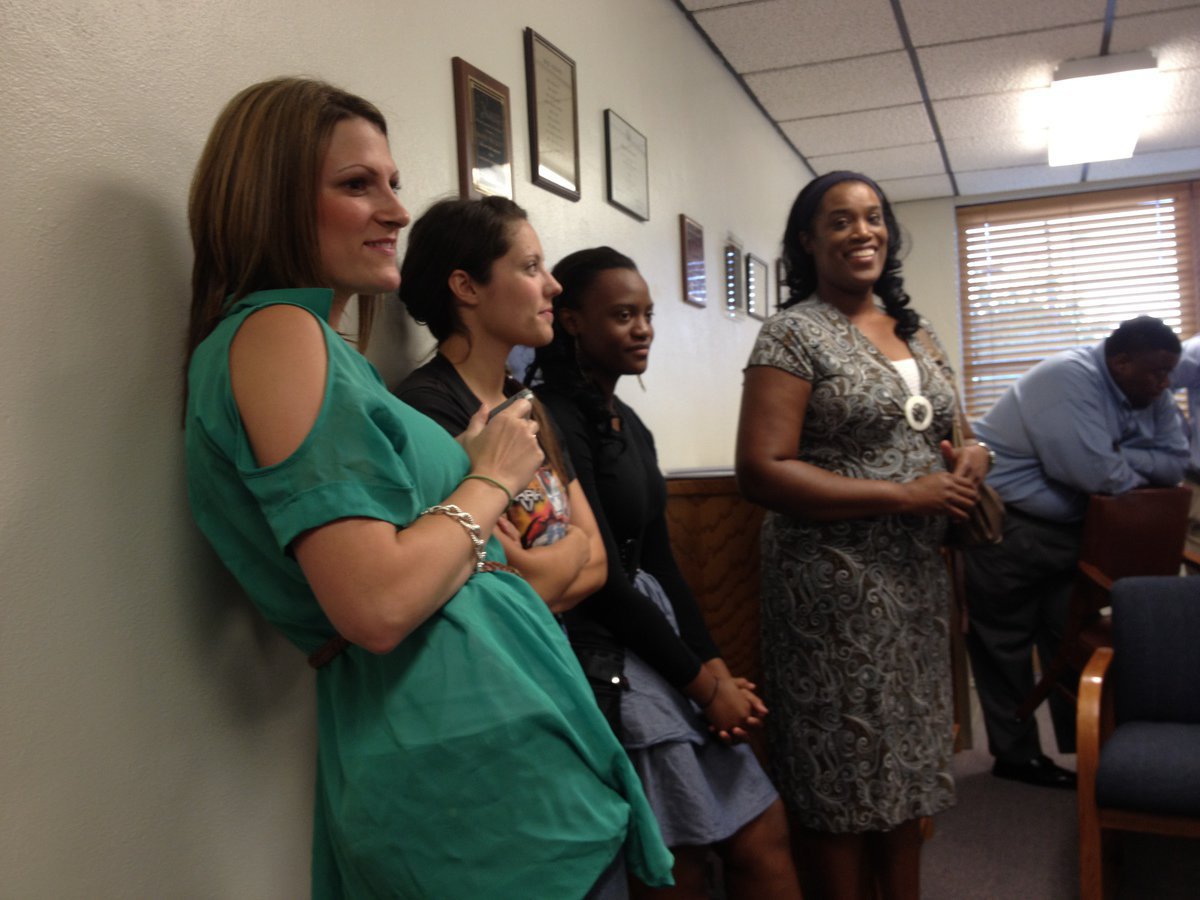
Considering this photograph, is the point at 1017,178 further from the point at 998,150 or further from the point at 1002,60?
the point at 1002,60

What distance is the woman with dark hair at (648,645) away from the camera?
68.2 inches

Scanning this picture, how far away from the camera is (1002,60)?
4.32 meters

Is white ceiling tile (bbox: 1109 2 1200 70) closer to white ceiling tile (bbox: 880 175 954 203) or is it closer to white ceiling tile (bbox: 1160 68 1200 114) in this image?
white ceiling tile (bbox: 1160 68 1200 114)

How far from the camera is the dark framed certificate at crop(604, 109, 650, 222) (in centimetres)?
288

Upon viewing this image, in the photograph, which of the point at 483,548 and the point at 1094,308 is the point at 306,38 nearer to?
the point at 483,548

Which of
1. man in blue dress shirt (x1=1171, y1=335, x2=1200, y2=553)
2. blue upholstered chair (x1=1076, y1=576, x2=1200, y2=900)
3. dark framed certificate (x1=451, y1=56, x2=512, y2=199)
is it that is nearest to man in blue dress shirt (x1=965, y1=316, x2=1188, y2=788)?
man in blue dress shirt (x1=1171, y1=335, x2=1200, y2=553)

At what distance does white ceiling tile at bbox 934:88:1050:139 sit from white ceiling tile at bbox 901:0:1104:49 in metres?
0.78

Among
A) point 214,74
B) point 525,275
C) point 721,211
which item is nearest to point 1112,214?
point 721,211

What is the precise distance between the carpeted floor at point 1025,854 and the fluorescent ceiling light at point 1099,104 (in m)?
2.78

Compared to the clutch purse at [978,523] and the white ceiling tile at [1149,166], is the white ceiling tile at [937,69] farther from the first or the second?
the clutch purse at [978,523]

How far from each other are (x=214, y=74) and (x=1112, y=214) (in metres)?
6.51

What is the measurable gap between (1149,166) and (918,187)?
1279 millimetres

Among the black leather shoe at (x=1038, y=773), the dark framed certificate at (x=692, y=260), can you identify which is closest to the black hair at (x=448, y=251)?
the dark framed certificate at (x=692, y=260)

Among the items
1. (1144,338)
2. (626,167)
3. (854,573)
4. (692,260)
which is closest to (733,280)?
(692,260)
